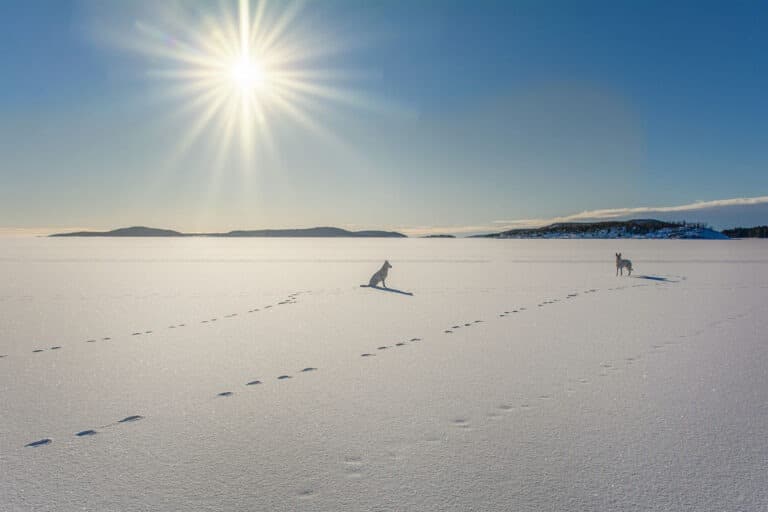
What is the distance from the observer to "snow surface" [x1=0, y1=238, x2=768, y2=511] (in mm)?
2615

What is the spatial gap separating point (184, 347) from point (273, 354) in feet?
4.47

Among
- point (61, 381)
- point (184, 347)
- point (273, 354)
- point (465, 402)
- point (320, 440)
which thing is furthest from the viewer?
point (184, 347)

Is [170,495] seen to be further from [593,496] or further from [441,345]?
[441,345]

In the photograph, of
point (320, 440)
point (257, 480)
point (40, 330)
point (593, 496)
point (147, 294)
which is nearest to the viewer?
point (593, 496)

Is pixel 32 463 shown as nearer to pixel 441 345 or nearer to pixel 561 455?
pixel 561 455

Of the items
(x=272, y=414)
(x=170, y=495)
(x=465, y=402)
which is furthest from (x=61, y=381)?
(x=465, y=402)

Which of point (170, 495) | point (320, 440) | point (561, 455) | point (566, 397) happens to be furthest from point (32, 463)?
point (566, 397)

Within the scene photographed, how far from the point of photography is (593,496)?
2537 millimetres

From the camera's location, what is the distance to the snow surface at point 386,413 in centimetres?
262

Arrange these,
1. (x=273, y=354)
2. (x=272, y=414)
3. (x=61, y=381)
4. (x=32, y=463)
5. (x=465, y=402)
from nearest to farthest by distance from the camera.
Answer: (x=32, y=463) < (x=272, y=414) < (x=465, y=402) < (x=61, y=381) < (x=273, y=354)

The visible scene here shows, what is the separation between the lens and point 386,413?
3770 millimetres

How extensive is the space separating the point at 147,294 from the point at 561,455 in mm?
11800

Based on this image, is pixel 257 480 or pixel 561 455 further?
pixel 561 455

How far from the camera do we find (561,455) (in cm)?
298
